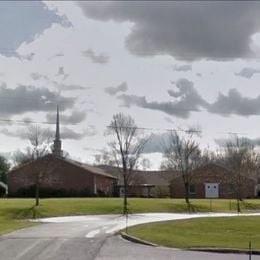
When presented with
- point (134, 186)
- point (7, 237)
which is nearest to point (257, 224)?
point (7, 237)

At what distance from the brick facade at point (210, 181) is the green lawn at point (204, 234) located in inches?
1999

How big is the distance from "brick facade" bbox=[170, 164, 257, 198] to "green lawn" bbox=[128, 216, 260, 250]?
167ft

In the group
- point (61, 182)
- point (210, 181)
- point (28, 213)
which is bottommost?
point (28, 213)

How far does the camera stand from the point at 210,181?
86688mm

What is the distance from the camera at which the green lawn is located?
70.6 ft

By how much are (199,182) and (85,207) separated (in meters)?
38.1

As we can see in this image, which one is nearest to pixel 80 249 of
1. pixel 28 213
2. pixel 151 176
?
pixel 28 213

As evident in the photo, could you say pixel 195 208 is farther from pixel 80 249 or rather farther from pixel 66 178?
pixel 80 249

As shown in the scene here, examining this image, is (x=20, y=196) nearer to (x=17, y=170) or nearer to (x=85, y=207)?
(x=17, y=170)

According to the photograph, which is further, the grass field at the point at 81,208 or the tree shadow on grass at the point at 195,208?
the tree shadow on grass at the point at 195,208

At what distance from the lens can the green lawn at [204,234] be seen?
70.6 ft

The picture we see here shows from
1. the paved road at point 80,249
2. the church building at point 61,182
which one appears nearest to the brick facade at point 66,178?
the church building at point 61,182

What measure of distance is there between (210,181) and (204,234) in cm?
6133

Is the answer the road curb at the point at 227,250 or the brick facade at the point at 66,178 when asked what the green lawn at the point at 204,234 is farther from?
the brick facade at the point at 66,178
